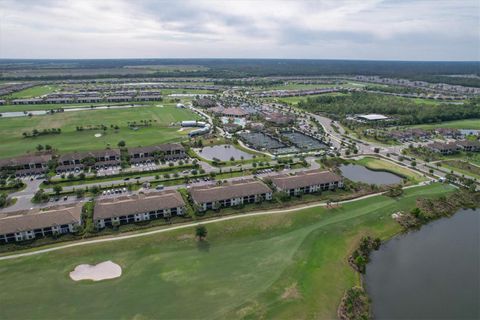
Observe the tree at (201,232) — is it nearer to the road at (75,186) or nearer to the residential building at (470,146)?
the road at (75,186)

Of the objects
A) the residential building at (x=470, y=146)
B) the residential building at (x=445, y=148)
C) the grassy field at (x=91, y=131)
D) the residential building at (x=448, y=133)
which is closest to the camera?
the residential building at (x=445, y=148)

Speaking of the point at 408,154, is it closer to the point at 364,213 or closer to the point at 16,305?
the point at 364,213

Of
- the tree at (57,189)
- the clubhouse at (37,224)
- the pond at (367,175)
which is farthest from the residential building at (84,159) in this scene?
the pond at (367,175)

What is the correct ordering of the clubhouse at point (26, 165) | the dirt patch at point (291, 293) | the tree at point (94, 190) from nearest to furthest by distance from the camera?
1. the dirt patch at point (291, 293)
2. the tree at point (94, 190)
3. the clubhouse at point (26, 165)

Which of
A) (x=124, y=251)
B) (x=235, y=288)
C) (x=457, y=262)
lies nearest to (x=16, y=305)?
(x=124, y=251)

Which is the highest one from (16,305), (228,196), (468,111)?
(468,111)

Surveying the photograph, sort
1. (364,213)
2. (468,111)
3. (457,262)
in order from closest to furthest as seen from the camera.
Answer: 1. (457,262)
2. (364,213)
3. (468,111)

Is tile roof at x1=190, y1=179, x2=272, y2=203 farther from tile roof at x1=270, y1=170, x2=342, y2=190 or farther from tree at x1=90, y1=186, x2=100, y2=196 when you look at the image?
tree at x1=90, y1=186, x2=100, y2=196
